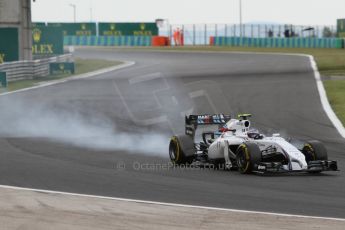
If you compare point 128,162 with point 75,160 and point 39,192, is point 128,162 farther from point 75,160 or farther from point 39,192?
point 39,192

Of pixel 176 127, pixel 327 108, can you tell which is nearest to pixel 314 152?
pixel 176 127

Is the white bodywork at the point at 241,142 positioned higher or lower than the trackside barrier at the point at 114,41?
lower

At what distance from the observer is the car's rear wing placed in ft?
54.5

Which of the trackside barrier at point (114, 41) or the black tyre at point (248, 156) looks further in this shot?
the trackside barrier at point (114, 41)

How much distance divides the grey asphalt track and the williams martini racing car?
222mm

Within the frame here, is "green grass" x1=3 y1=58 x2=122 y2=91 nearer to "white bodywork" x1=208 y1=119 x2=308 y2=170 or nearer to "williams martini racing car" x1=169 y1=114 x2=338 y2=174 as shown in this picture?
"williams martini racing car" x1=169 y1=114 x2=338 y2=174

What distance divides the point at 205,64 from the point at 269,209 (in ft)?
143

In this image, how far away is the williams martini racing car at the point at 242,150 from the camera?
14203mm

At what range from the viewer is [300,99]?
30.6 m

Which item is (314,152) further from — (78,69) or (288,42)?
(288,42)

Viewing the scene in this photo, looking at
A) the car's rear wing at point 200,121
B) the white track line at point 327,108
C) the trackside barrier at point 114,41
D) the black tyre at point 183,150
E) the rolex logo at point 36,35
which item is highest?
the rolex logo at point 36,35

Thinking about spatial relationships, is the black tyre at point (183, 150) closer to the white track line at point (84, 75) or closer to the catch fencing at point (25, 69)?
the white track line at point (84, 75)

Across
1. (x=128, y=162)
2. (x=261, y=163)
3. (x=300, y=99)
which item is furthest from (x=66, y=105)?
(x=261, y=163)

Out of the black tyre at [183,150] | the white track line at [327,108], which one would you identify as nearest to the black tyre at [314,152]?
the black tyre at [183,150]
